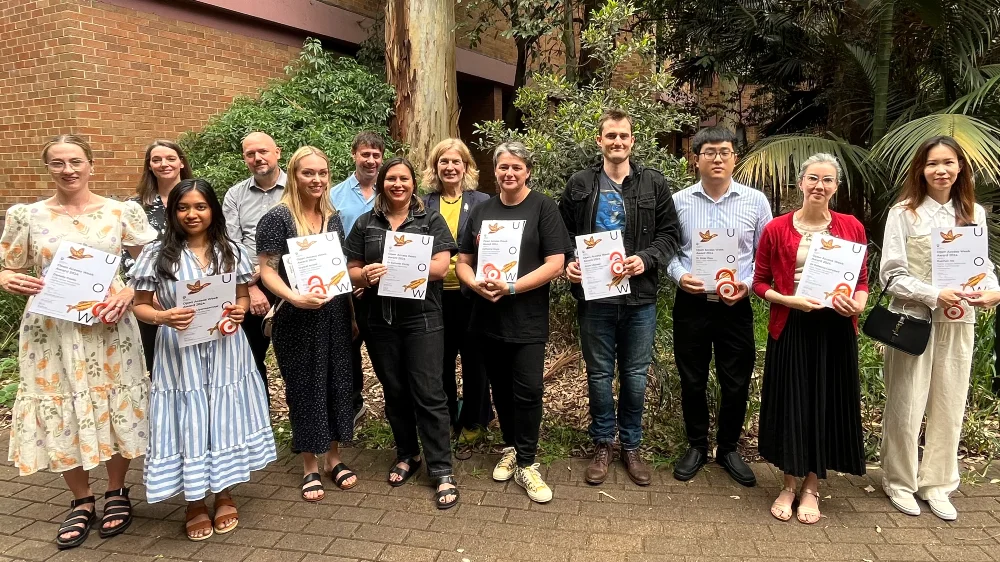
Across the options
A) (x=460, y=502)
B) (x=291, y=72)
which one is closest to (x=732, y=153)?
(x=460, y=502)

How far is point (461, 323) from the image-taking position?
13.4ft

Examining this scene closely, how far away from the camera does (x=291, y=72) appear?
28.8ft

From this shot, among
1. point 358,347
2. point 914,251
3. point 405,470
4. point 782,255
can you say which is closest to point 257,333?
point 358,347

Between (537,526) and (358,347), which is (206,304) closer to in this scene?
(358,347)

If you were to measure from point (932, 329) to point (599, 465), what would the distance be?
2012 mm

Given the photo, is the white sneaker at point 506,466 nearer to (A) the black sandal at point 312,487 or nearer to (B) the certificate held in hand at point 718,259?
(A) the black sandal at point 312,487

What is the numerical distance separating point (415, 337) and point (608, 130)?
1.66 meters

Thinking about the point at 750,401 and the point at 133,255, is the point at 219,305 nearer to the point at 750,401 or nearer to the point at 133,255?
the point at 133,255

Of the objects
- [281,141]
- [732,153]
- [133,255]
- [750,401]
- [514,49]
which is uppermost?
[514,49]

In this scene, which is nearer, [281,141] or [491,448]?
[491,448]

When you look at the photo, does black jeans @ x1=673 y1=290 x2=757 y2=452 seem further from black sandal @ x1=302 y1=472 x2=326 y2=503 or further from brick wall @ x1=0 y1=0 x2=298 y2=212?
brick wall @ x1=0 y1=0 x2=298 y2=212

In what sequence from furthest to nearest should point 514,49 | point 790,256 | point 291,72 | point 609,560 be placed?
point 514,49 < point 291,72 < point 790,256 < point 609,560

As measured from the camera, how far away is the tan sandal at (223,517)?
3.34 m

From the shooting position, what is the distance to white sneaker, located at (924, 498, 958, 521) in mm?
3346
